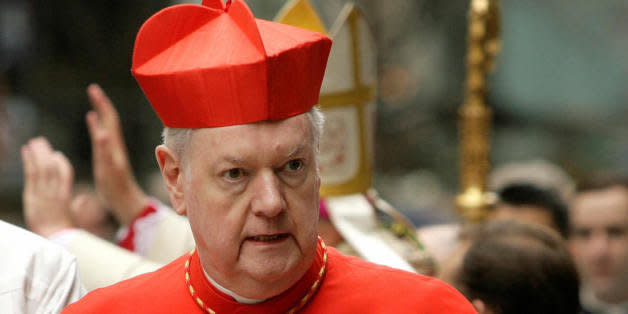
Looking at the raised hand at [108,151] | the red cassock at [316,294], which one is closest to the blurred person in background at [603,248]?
the raised hand at [108,151]

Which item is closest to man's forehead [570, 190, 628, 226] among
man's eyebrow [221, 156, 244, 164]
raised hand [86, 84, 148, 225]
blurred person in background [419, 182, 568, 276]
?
blurred person in background [419, 182, 568, 276]

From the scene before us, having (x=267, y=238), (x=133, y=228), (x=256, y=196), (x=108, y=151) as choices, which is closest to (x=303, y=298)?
(x=267, y=238)

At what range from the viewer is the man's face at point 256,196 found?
241cm

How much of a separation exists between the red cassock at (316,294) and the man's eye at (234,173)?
1.24ft

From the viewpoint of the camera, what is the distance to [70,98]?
408 inches

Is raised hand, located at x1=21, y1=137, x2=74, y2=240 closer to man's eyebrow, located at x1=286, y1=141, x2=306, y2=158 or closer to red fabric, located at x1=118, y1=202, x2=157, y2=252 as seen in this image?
red fabric, located at x1=118, y1=202, x2=157, y2=252

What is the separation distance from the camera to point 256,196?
2.41 metres

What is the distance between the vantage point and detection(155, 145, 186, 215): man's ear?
2592 mm

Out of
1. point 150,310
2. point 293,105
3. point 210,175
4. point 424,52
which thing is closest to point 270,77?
point 293,105

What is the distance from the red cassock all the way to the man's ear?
0.21 metres

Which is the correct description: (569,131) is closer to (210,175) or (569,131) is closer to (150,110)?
(150,110)

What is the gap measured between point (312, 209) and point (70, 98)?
8.33m

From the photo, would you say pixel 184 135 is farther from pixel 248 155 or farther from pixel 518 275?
pixel 518 275

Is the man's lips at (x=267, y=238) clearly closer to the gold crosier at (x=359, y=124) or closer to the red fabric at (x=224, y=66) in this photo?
the red fabric at (x=224, y=66)
